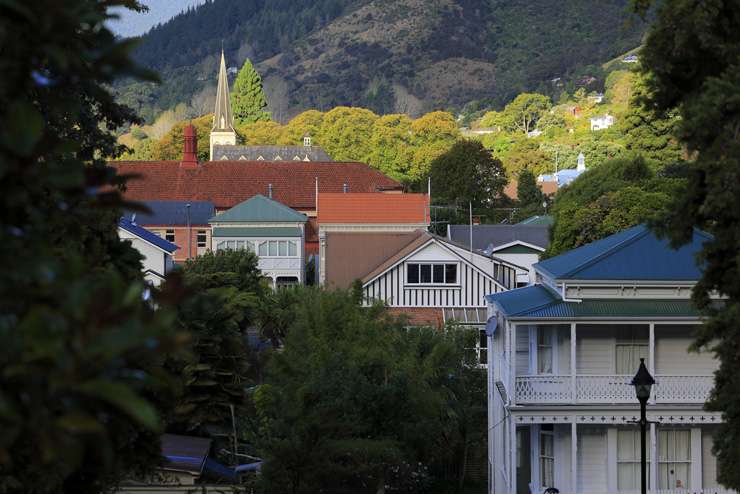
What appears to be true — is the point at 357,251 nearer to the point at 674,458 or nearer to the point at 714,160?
the point at 674,458

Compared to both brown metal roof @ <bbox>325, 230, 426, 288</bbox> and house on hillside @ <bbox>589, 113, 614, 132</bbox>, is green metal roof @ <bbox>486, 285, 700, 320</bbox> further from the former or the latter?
house on hillside @ <bbox>589, 113, 614, 132</bbox>

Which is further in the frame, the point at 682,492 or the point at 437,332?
the point at 437,332

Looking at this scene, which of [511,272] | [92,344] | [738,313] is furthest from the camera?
[511,272]

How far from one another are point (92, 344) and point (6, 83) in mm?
1555

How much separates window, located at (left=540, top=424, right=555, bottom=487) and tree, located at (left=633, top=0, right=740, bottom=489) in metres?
11.0

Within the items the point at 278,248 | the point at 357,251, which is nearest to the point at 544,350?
the point at 357,251

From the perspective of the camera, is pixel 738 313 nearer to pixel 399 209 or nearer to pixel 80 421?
pixel 80 421

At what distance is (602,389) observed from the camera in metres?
24.5

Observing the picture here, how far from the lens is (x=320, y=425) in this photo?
25906 millimetres

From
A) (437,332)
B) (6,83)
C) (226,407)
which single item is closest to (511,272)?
(437,332)

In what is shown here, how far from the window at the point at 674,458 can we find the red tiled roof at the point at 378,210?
40786mm

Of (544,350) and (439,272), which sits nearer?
(544,350)

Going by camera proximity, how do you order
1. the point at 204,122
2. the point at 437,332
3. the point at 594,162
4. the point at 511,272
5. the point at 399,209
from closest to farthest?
the point at 437,332 → the point at 511,272 → the point at 399,209 → the point at 594,162 → the point at 204,122

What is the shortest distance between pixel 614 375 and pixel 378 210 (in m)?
42.3
